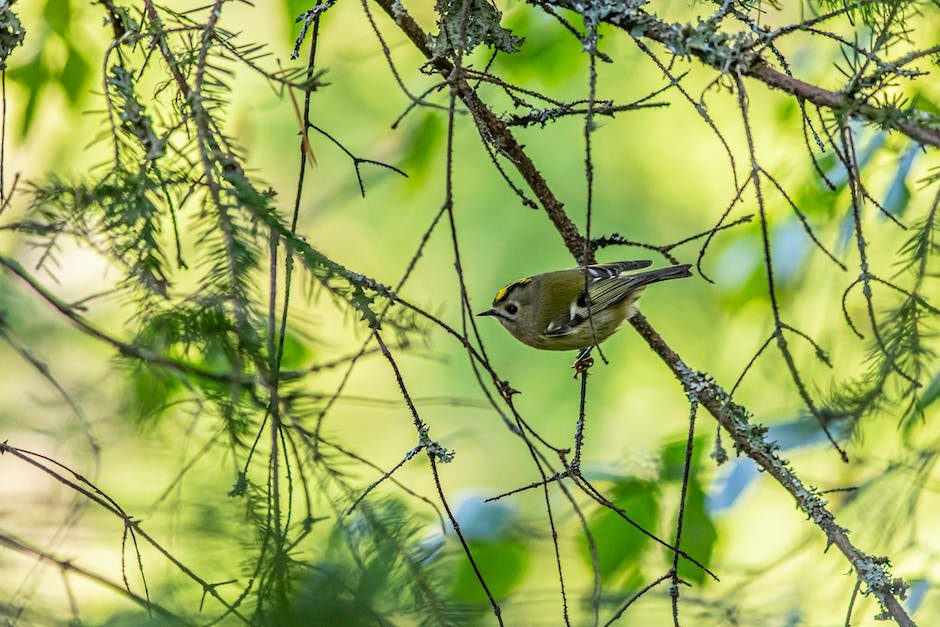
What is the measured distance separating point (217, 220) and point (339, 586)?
0.40m

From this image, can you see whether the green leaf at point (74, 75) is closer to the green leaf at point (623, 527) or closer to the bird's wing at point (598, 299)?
the bird's wing at point (598, 299)

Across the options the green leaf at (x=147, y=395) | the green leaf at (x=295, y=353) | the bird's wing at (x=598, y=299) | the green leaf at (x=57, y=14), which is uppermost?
the green leaf at (x=57, y=14)

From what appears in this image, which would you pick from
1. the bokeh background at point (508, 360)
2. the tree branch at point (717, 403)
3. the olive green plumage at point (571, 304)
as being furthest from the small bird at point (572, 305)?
the tree branch at point (717, 403)

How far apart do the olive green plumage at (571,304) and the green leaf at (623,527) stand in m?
0.43

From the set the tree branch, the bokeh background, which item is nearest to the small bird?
the bokeh background

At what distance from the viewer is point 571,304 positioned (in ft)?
8.11

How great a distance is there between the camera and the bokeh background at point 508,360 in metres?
1.10

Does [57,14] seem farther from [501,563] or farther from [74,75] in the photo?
[501,563]

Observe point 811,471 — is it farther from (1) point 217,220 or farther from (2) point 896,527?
(1) point 217,220

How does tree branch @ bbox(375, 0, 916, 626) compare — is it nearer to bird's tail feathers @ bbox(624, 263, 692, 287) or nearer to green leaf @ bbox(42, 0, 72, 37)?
bird's tail feathers @ bbox(624, 263, 692, 287)

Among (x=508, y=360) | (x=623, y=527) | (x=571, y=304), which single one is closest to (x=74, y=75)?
(x=571, y=304)

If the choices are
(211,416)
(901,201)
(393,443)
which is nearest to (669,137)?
(393,443)

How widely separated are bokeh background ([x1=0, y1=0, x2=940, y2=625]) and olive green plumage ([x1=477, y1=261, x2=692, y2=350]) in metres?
0.26

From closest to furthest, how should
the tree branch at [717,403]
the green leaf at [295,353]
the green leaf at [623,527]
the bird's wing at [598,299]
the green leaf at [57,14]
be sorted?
the tree branch at [717,403], the green leaf at [295,353], the green leaf at [623,527], the green leaf at [57,14], the bird's wing at [598,299]
